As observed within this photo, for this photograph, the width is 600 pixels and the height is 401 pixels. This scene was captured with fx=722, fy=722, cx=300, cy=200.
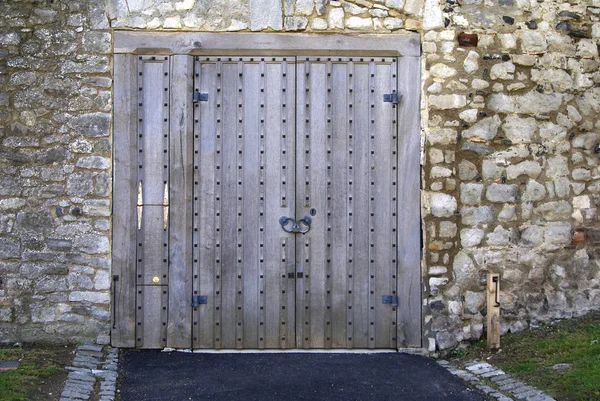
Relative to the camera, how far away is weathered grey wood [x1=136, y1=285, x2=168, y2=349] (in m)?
5.93

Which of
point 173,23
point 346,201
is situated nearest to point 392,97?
point 346,201

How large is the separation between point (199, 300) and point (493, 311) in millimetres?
2402

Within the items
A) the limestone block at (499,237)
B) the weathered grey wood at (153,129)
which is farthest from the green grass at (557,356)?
Answer: the weathered grey wood at (153,129)

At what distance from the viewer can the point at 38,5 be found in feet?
19.2

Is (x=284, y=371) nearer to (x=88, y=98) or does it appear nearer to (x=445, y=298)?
(x=445, y=298)

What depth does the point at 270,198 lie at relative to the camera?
6.02 metres

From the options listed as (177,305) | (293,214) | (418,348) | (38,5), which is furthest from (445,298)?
(38,5)

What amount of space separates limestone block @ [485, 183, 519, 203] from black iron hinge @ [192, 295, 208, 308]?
98.6 inches

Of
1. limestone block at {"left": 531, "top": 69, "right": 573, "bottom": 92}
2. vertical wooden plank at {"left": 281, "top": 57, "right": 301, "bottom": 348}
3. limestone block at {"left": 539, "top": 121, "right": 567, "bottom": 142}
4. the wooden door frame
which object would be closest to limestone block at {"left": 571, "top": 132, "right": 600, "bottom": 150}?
limestone block at {"left": 539, "top": 121, "right": 567, "bottom": 142}

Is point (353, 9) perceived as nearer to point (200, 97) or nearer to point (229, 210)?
point (200, 97)

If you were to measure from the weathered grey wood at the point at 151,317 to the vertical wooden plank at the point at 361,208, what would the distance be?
1570 mm

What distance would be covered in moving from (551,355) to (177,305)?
2997 millimetres

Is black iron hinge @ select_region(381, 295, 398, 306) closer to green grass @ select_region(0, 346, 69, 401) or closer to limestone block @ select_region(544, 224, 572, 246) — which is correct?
limestone block @ select_region(544, 224, 572, 246)

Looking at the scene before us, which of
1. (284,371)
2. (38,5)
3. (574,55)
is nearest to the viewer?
(284,371)
